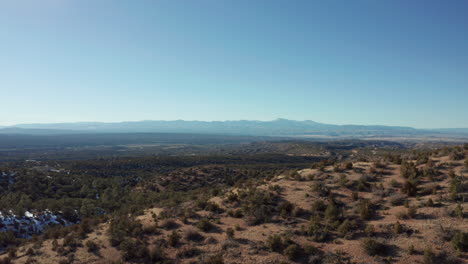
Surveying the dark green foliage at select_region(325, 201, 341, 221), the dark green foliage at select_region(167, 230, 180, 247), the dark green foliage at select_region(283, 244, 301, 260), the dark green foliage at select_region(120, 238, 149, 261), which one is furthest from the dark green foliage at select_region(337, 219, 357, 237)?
the dark green foliage at select_region(120, 238, 149, 261)

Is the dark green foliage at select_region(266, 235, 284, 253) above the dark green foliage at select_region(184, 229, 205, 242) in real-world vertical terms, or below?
above

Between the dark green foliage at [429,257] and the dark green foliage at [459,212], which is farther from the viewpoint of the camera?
the dark green foliage at [459,212]

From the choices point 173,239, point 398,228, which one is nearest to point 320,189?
point 398,228

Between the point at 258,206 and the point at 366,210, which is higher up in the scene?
the point at 366,210

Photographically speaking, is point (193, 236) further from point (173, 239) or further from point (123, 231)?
point (123, 231)

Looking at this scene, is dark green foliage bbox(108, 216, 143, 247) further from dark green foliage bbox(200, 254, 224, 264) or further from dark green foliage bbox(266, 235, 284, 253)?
dark green foliage bbox(266, 235, 284, 253)

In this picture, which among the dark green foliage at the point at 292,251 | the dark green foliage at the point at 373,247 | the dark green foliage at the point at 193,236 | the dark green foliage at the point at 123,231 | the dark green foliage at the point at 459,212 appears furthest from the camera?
the dark green foliage at the point at 123,231

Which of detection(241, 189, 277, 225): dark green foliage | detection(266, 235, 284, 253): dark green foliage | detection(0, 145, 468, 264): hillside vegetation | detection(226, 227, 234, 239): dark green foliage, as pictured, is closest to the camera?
detection(0, 145, 468, 264): hillside vegetation

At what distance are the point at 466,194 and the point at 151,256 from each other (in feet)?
59.7

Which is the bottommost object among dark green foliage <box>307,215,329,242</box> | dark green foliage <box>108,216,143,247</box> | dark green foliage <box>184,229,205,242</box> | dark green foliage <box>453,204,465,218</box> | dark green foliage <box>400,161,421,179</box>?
dark green foliage <box>108,216,143,247</box>

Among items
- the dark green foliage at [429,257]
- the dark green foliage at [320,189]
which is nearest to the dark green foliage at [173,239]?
the dark green foliage at [320,189]

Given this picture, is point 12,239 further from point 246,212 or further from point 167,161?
point 167,161

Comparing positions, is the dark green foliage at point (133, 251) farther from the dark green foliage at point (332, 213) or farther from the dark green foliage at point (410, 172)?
the dark green foliage at point (410, 172)

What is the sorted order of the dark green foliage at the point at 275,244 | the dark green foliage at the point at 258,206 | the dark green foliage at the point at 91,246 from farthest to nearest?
the dark green foliage at the point at 258,206, the dark green foliage at the point at 91,246, the dark green foliage at the point at 275,244
